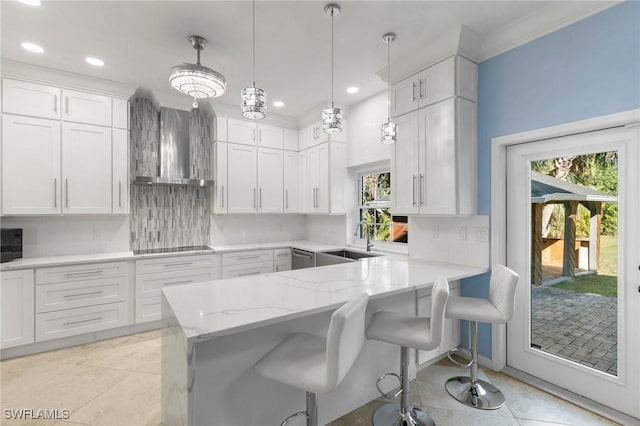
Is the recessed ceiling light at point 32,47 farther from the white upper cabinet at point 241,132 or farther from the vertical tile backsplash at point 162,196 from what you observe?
the white upper cabinet at point 241,132

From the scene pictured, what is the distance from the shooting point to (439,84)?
102 inches

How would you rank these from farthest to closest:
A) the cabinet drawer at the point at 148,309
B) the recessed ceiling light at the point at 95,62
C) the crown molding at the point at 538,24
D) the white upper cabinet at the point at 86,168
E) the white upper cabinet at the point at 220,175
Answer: the white upper cabinet at the point at 220,175
the cabinet drawer at the point at 148,309
the white upper cabinet at the point at 86,168
the recessed ceiling light at the point at 95,62
the crown molding at the point at 538,24

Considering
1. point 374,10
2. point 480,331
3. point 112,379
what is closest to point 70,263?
point 112,379

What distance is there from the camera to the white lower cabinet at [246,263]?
393 cm

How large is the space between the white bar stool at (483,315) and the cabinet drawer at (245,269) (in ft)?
8.66

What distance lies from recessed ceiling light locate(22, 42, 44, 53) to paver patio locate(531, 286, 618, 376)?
15.8 feet

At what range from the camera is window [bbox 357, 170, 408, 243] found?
3.76m

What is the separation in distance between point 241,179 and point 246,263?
3.90 feet

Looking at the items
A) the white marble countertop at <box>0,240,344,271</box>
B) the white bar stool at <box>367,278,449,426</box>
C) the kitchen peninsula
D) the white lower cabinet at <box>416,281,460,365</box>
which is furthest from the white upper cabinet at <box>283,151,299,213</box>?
the white bar stool at <box>367,278,449,426</box>

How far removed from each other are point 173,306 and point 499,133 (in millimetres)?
2716

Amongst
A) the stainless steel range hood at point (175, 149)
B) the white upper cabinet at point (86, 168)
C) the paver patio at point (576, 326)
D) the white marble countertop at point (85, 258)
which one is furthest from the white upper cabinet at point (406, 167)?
the white upper cabinet at point (86, 168)

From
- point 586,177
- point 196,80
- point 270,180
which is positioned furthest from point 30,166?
point 586,177

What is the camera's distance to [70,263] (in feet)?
9.90

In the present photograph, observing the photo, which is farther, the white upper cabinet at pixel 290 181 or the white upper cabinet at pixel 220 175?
the white upper cabinet at pixel 290 181
